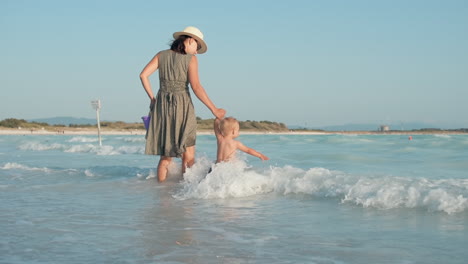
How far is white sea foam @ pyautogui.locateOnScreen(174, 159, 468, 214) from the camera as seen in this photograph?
13.6ft

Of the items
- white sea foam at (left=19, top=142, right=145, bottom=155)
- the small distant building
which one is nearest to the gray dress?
white sea foam at (left=19, top=142, right=145, bottom=155)

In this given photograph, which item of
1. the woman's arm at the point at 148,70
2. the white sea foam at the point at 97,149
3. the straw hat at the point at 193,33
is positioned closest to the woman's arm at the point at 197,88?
the straw hat at the point at 193,33

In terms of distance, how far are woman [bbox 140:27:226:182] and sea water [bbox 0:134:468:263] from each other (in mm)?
418

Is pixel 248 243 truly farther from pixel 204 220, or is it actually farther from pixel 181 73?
pixel 181 73

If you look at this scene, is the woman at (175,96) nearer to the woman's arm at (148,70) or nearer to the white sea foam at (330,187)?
the woman's arm at (148,70)

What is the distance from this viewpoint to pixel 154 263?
254 cm

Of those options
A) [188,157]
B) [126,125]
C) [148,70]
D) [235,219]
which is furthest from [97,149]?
[126,125]

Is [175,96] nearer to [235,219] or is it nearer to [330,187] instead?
[330,187]

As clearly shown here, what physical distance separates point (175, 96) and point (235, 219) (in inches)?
94.3

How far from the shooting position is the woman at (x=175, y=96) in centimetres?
576

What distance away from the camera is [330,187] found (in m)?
4.92

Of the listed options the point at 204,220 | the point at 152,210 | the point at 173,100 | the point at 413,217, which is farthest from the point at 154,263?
the point at 173,100

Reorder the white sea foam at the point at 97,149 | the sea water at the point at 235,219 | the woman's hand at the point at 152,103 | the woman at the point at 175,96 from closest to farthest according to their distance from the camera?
the sea water at the point at 235,219
the woman at the point at 175,96
the woman's hand at the point at 152,103
the white sea foam at the point at 97,149

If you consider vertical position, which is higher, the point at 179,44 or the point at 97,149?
the point at 179,44
